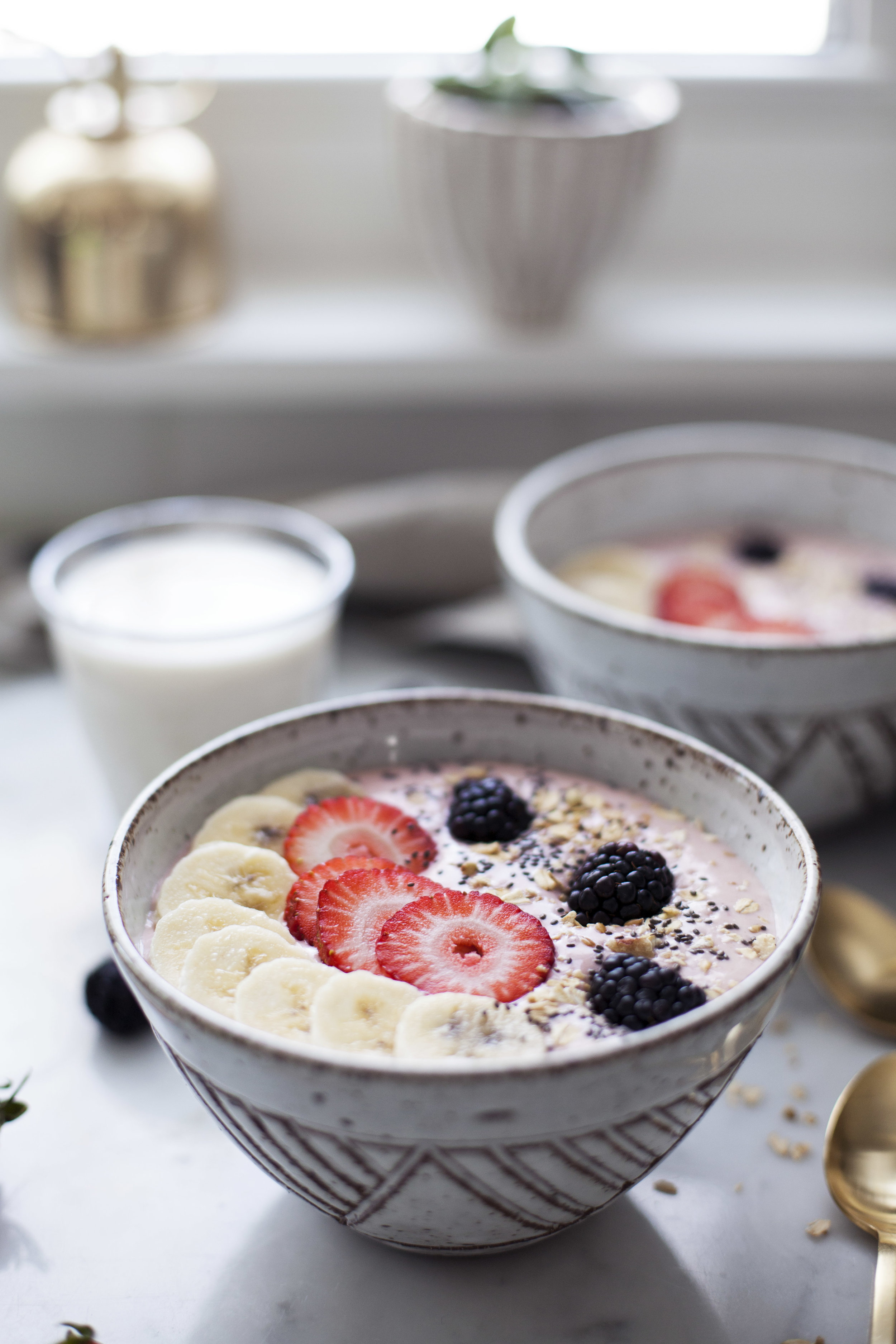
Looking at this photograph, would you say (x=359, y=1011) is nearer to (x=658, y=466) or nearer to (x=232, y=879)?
(x=232, y=879)

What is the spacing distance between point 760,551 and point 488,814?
52 cm

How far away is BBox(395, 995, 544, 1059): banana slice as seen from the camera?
1.93 ft

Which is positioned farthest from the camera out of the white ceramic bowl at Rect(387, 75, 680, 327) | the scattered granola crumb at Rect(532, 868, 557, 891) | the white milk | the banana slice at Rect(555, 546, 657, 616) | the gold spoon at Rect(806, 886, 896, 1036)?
the white ceramic bowl at Rect(387, 75, 680, 327)

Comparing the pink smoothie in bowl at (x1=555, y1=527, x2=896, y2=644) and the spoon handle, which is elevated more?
the pink smoothie in bowl at (x1=555, y1=527, x2=896, y2=644)

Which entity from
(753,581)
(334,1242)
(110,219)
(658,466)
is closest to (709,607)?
(753,581)

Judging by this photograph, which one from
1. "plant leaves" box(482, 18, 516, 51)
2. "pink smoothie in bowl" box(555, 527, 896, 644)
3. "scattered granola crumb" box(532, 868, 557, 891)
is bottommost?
"pink smoothie in bowl" box(555, 527, 896, 644)

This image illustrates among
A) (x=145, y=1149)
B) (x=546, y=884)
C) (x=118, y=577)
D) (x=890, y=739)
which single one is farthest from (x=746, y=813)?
(x=118, y=577)

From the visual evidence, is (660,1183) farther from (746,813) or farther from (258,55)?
(258,55)

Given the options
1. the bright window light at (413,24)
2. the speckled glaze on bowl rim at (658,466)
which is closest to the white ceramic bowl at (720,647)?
the speckled glaze on bowl rim at (658,466)

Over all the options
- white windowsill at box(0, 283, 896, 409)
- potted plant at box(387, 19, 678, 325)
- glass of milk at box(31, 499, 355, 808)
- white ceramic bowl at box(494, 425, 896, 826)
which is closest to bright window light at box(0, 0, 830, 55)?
potted plant at box(387, 19, 678, 325)

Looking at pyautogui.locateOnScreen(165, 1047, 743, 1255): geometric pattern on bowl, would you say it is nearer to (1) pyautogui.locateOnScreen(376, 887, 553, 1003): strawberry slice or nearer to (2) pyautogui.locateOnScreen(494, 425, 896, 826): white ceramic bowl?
(1) pyautogui.locateOnScreen(376, 887, 553, 1003): strawberry slice

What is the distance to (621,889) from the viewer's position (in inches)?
27.3

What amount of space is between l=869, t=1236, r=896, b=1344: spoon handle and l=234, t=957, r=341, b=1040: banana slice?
1.02 feet

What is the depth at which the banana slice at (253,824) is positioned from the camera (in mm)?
741
